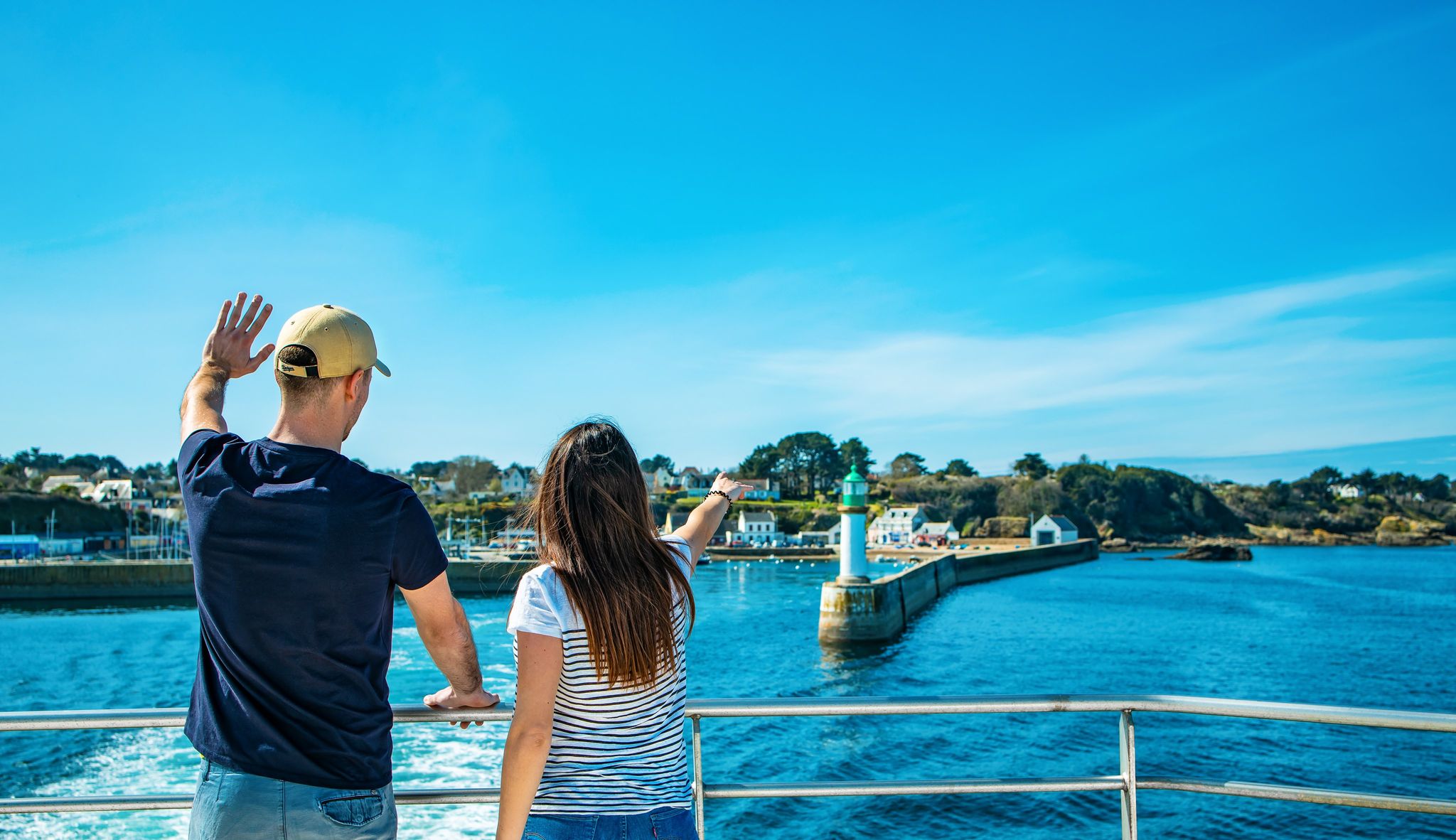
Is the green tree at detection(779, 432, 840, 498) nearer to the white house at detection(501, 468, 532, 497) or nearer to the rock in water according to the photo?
the white house at detection(501, 468, 532, 497)

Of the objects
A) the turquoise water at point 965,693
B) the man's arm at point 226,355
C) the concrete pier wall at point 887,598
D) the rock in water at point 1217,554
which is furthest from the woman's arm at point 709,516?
the rock in water at point 1217,554

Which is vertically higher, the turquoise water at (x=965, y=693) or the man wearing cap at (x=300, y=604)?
the man wearing cap at (x=300, y=604)

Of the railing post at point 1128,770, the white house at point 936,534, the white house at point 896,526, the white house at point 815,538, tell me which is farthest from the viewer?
the white house at point 815,538

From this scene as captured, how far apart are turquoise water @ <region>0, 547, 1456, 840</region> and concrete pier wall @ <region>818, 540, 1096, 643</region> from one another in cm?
78

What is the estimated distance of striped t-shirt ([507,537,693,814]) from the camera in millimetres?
1516

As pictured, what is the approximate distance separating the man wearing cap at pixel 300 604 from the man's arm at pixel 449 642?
1 centimetres

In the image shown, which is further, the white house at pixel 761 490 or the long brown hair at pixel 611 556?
the white house at pixel 761 490

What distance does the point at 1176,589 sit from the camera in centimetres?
5297

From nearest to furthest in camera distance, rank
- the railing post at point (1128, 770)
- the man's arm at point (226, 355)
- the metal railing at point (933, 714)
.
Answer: the man's arm at point (226, 355), the metal railing at point (933, 714), the railing post at point (1128, 770)

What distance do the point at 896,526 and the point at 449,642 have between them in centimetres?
9038

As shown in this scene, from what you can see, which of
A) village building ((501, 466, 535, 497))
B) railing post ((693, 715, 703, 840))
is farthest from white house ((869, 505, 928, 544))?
railing post ((693, 715, 703, 840))

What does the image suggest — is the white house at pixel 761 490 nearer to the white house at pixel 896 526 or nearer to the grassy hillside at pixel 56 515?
the white house at pixel 896 526

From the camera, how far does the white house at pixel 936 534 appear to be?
85875 millimetres

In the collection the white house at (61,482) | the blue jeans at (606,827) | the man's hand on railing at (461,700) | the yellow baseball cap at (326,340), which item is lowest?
the blue jeans at (606,827)
